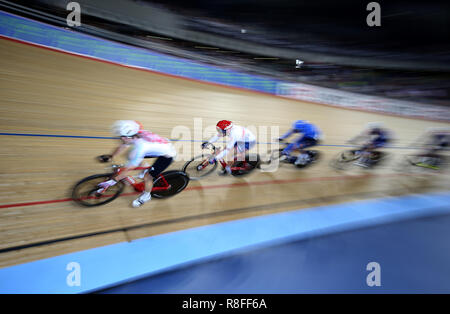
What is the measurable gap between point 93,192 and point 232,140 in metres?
1.41

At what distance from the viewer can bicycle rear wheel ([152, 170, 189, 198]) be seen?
1886 millimetres

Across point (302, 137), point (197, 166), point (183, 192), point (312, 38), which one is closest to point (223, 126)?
point (197, 166)

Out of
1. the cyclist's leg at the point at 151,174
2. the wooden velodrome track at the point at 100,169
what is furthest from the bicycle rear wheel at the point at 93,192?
the cyclist's leg at the point at 151,174

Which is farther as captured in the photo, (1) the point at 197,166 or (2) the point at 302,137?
(2) the point at 302,137

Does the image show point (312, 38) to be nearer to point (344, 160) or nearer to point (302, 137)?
point (344, 160)

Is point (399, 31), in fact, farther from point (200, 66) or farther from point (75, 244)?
point (75, 244)

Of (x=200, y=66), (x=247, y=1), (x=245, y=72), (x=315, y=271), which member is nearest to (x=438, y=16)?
(x=247, y=1)

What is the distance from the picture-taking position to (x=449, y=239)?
210cm

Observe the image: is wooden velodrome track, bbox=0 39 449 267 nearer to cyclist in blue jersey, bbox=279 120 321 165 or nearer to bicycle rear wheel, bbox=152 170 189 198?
bicycle rear wheel, bbox=152 170 189 198

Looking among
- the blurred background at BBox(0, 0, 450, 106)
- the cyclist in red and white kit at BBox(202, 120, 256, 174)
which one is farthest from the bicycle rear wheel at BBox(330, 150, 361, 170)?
the blurred background at BBox(0, 0, 450, 106)

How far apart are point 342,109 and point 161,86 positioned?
5629 millimetres

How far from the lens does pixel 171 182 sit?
6.41 ft

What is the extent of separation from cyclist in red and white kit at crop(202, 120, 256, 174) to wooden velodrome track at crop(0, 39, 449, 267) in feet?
1.15

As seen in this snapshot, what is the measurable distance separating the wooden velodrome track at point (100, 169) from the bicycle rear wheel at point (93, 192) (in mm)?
70
